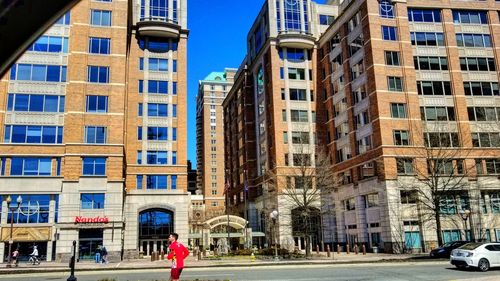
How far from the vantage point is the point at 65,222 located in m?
44.3

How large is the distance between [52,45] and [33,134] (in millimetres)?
10467

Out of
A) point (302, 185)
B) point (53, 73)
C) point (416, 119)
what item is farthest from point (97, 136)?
point (416, 119)

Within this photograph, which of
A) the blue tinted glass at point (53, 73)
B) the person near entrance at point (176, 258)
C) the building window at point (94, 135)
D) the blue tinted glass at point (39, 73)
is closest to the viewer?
the person near entrance at point (176, 258)

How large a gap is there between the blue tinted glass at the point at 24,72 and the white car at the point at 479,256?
4504cm

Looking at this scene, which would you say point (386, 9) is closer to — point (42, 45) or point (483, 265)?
point (483, 265)

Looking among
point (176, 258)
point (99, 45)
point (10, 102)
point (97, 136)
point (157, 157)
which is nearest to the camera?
point (176, 258)

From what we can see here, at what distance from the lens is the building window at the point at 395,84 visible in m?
48.2

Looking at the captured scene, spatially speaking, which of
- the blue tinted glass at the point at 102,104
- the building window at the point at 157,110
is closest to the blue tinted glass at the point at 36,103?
the blue tinted glass at the point at 102,104

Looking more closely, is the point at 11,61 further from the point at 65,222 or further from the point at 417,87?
the point at 417,87

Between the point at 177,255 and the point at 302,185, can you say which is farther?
the point at 302,185

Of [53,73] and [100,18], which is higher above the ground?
[100,18]

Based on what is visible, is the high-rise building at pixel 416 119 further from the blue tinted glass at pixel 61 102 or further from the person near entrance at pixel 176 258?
the person near entrance at pixel 176 258

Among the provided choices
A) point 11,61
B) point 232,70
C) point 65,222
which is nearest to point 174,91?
point 65,222

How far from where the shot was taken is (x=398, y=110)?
47.7 metres
